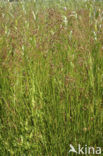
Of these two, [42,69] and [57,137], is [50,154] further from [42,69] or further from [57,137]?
[42,69]

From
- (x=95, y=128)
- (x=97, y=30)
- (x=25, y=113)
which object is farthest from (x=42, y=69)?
(x=95, y=128)

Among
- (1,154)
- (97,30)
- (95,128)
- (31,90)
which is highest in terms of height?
(97,30)

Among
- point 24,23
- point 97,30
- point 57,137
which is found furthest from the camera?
point 24,23

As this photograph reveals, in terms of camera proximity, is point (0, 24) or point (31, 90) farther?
point (0, 24)

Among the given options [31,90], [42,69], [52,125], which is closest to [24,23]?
[42,69]

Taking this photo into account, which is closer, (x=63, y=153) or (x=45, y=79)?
(x=63, y=153)

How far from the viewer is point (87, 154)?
48.5 inches

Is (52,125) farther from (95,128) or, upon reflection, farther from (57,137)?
(95,128)

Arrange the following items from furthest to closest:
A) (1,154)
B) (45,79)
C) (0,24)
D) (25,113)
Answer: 1. (0,24)
2. (45,79)
3. (25,113)
4. (1,154)

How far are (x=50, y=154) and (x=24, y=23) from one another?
4.92 ft

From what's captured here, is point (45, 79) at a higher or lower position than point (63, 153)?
higher

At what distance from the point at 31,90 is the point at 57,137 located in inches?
17.9

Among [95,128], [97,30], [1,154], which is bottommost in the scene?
[1,154]

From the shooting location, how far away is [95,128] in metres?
1.29
